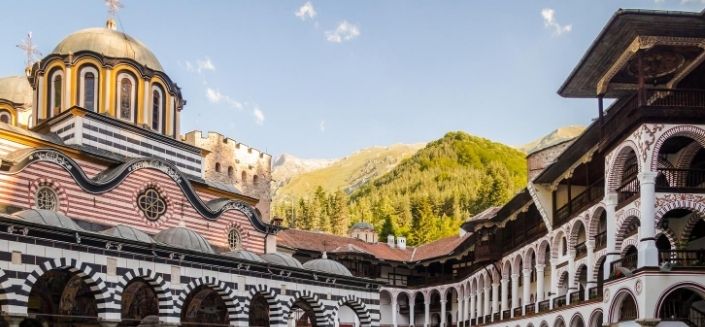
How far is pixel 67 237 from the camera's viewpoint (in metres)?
23.7

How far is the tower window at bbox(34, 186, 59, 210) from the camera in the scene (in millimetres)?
27675

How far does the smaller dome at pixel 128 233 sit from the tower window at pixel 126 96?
7.45 meters

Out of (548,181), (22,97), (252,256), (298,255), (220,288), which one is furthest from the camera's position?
(298,255)

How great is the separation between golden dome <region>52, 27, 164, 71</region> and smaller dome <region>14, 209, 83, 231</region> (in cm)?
1117

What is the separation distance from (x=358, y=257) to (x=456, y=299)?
337 inches

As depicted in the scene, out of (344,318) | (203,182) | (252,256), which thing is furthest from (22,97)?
(344,318)

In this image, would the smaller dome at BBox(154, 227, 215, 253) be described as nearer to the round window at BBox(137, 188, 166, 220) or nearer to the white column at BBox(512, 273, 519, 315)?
the round window at BBox(137, 188, 166, 220)

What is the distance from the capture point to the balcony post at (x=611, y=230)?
27.6m

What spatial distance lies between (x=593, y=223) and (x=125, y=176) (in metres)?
17.9

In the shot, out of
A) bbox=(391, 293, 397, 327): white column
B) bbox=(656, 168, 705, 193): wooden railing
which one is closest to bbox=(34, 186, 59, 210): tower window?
bbox=(656, 168, 705, 193): wooden railing

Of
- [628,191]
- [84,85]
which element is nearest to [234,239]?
[84,85]

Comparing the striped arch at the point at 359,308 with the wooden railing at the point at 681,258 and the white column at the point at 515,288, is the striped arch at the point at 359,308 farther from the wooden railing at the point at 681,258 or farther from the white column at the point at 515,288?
the wooden railing at the point at 681,258

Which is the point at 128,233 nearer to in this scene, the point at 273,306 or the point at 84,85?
the point at 273,306

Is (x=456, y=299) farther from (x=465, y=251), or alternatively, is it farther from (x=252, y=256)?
(x=252, y=256)
